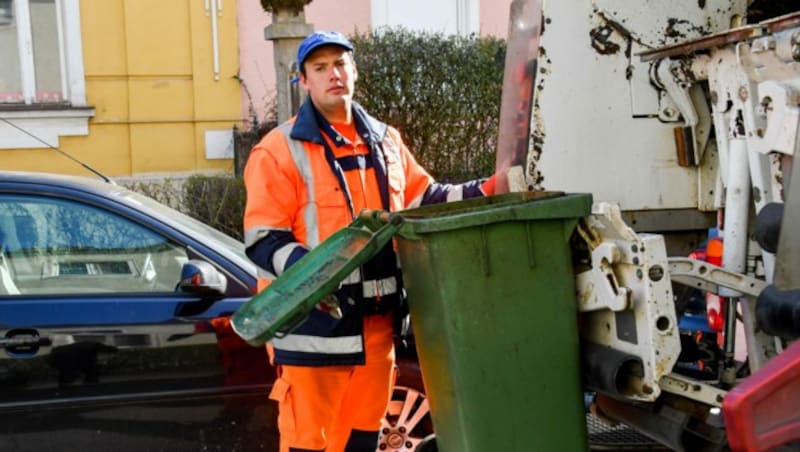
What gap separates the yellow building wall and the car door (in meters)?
5.84

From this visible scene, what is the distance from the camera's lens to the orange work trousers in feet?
11.0

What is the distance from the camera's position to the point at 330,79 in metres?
3.43

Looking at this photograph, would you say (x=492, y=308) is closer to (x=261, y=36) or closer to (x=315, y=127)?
(x=315, y=127)

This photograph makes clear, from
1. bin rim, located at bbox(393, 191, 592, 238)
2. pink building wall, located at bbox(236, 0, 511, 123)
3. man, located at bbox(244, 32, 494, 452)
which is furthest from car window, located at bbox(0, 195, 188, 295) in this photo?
pink building wall, located at bbox(236, 0, 511, 123)

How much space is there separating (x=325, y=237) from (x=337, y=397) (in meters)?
0.54

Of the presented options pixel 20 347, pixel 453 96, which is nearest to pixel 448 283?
pixel 20 347

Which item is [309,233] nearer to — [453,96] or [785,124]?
[785,124]

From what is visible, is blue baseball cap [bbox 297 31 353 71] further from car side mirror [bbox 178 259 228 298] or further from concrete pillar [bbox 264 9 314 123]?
concrete pillar [bbox 264 9 314 123]

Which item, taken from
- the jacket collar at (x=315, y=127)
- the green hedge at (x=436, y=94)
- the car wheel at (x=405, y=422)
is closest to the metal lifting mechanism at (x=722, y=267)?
the jacket collar at (x=315, y=127)

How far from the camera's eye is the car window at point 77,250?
4102 mm

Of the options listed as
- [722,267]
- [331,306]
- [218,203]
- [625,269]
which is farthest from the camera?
[218,203]

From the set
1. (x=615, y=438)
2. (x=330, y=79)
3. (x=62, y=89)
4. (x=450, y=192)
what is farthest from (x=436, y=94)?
(x=615, y=438)

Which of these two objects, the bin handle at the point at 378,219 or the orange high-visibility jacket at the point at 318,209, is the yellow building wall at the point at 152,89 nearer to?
the orange high-visibility jacket at the point at 318,209

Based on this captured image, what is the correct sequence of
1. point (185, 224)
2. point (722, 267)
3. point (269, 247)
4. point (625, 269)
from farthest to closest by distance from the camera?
point (185, 224)
point (269, 247)
point (722, 267)
point (625, 269)
